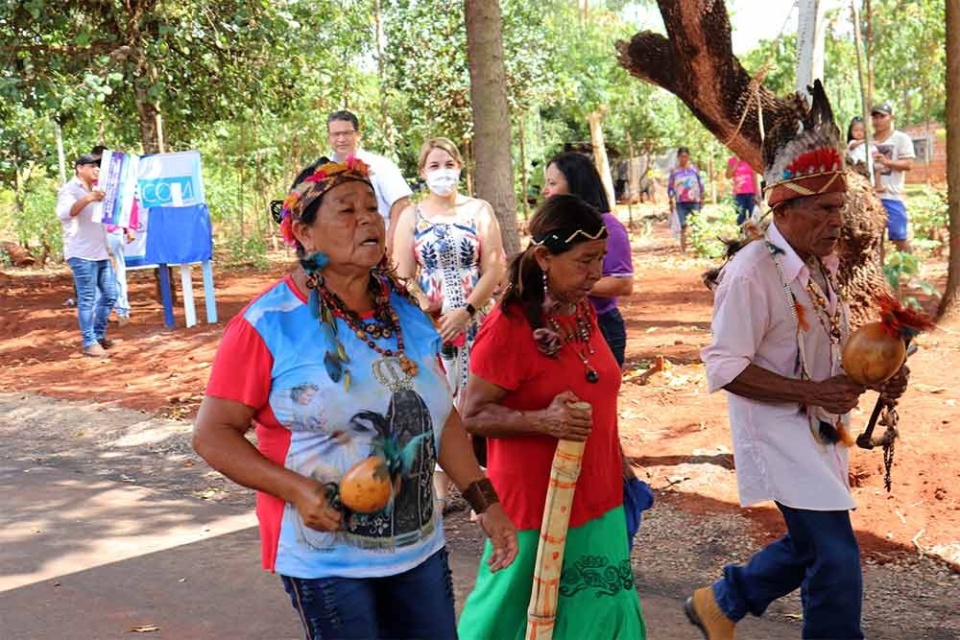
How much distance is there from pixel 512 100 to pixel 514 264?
2021 cm

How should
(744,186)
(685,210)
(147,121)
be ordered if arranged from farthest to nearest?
(685,210) → (744,186) → (147,121)

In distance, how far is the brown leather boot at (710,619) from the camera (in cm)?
400

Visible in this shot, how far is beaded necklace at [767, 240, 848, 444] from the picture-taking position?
3.54 meters

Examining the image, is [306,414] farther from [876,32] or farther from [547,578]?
[876,32]

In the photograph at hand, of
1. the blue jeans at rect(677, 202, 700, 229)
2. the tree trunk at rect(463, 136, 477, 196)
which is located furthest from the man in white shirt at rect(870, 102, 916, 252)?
Answer: the tree trunk at rect(463, 136, 477, 196)

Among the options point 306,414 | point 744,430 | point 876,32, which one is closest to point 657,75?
point 744,430

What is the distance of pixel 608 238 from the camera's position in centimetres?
Result: 460

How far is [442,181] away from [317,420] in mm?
3292

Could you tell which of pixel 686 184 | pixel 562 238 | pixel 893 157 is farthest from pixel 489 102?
pixel 686 184

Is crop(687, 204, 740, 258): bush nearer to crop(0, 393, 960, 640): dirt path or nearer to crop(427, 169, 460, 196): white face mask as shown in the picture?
crop(0, 393, 960, 640): dirt path

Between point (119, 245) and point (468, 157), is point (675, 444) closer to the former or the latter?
point (119, 245)

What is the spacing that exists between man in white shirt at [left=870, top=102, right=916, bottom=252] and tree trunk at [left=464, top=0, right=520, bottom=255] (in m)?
4.81

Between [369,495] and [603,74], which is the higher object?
[603,74]

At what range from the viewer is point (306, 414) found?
2729 mm
